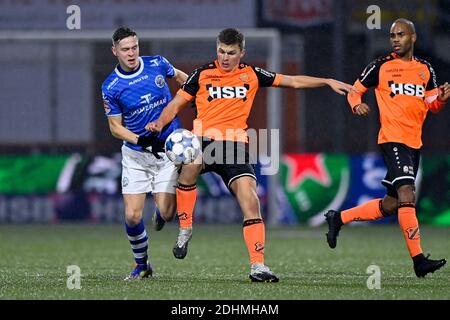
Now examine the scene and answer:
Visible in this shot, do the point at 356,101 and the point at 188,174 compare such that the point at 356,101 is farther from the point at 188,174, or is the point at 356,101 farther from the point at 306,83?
the point at 188,174

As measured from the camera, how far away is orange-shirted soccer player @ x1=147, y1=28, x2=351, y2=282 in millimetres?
8664

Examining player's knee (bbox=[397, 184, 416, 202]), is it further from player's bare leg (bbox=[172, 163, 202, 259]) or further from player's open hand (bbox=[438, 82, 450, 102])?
player's bare leg (bbox=[172, 163, 202, 259])

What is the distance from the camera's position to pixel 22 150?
1911cm

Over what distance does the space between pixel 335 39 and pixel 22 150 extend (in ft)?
17.8

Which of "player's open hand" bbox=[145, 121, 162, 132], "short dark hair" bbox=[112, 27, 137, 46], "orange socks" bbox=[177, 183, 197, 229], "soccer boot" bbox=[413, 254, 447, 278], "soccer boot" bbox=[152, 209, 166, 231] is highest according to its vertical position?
"short dark hair" bbox=[112, 27, 137, 46]

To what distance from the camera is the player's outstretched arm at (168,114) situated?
8914 mm

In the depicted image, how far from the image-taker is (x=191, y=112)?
2047cm

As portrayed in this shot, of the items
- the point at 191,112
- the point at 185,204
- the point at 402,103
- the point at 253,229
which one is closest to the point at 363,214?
the point at 402,103

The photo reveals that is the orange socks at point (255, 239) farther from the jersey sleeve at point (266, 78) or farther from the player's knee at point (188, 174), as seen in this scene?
the jersey sleeve at point (266, 78)

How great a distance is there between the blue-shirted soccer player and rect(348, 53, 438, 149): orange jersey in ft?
5.42

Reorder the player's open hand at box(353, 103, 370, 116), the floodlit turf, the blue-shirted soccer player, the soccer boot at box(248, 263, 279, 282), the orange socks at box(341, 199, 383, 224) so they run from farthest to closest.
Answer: the orange socks at box(341, 199, 383, 224), the blue-shirted soccer player, the player's open hand at box(353, 103, 370, 116), the soccer boot at box(248, 263, 279, 282), the floodlit turf

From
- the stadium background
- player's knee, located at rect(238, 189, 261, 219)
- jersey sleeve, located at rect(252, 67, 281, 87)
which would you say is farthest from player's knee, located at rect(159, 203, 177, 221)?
the stadium background

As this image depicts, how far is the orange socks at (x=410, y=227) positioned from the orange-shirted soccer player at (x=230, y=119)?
106cm
